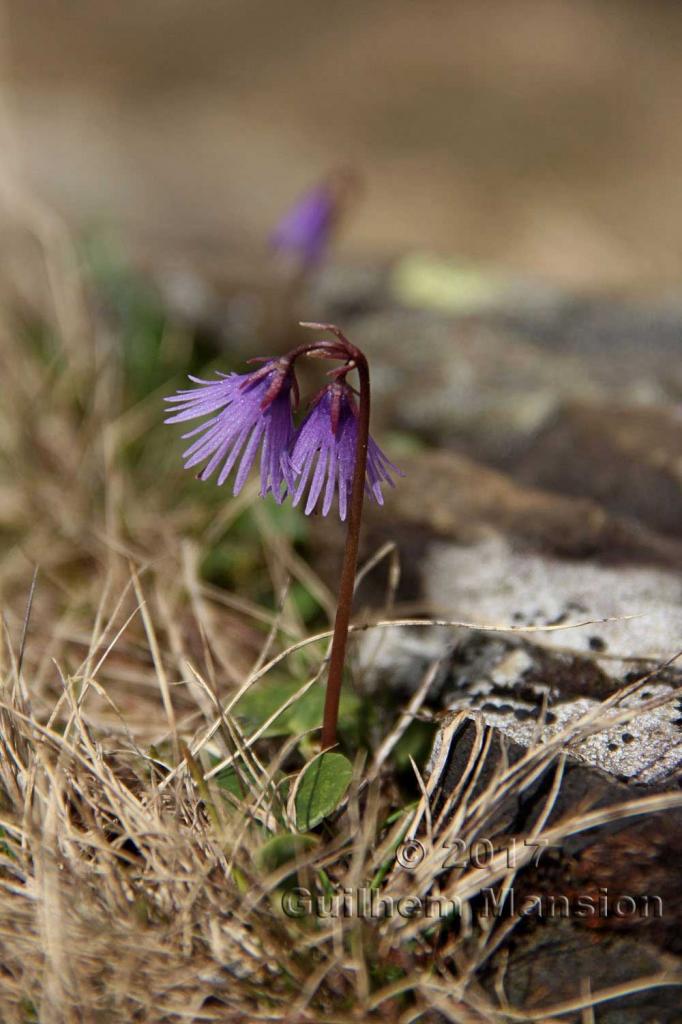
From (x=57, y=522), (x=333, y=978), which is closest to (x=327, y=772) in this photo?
(x=333, y=978)

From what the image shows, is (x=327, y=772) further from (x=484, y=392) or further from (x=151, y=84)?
(x=151, y=84)

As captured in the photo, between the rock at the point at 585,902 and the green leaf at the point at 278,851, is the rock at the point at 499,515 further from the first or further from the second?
the green leaf at the point at 278,851

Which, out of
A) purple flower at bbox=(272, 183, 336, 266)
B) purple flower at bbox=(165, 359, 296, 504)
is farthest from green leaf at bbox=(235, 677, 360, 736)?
purple flower at bbox=(272, 183, 336, 266)

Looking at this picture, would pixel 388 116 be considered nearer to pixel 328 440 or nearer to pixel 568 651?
pixel 568 651

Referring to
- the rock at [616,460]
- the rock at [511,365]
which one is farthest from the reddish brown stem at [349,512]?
the rock at [511,365]
